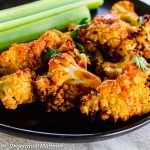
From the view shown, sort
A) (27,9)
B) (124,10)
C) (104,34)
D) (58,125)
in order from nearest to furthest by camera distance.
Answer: (58,125), (104,34), (27,9), (124,10)

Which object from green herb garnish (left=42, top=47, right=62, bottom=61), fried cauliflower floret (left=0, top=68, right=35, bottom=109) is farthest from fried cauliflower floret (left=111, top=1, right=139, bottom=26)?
fried cauliflower floret (left=0, top=68, right=35, bottom=109)

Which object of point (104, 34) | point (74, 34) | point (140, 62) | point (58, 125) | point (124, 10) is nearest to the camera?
point (58, 125)

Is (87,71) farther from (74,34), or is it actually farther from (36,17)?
(36,17)

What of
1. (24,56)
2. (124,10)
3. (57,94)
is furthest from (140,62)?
(124,10)

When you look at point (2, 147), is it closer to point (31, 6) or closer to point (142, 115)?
point (142, 115)

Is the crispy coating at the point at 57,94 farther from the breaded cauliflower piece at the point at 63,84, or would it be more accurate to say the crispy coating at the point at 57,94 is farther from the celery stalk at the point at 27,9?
the celery stalk at the point at 27,9

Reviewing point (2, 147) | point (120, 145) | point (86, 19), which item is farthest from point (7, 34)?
point (120, 145)

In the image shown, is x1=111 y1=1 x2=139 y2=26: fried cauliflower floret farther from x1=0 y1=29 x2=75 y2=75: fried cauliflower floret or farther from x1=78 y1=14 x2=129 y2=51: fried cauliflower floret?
x1=0 y1=29 x2=75 y2=75: fried cauliflower floret

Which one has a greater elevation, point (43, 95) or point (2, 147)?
point (43, 95)
